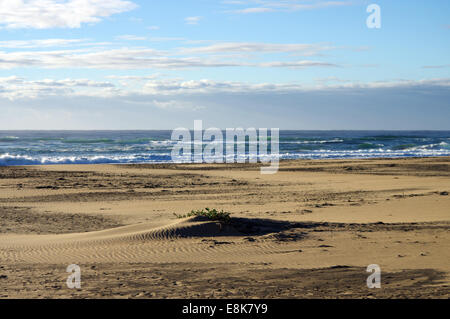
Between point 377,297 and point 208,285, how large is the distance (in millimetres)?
1988

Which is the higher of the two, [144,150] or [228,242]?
[144,150]

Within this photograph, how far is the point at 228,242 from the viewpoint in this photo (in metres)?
8.59

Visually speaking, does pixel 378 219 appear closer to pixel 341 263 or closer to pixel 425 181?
pixel 341 263

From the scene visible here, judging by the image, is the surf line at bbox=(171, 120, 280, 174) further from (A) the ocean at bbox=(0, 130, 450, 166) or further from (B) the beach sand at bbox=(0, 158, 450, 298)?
(B) the beach sand at bbox=(0, 158, 450, 298)
